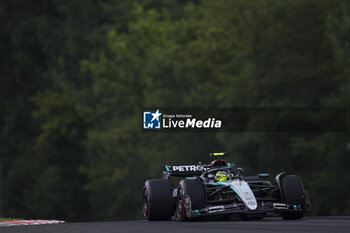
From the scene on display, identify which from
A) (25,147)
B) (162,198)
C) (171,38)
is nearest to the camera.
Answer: (162,198)

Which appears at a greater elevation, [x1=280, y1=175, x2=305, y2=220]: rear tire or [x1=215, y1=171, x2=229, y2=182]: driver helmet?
[x1=215, y1=171, x2=229, y2=182]: driver helmet

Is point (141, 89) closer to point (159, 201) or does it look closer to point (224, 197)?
point (159, 201)

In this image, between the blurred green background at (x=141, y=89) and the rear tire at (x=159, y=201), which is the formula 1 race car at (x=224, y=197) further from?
the blurred green background at (x=141, y=89)

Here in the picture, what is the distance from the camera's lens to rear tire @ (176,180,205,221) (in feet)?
60.2

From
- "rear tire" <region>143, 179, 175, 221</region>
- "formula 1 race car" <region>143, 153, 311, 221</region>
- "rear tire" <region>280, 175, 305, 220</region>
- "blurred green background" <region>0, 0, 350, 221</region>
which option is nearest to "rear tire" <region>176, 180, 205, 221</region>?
"formula 1 race car" <region>143, 153, 311, 221</region>

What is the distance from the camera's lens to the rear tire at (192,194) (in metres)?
18.4

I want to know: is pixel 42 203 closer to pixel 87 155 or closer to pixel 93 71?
pixel 87 155

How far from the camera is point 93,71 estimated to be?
61.5 metres

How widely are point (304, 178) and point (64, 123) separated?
78.4 feet

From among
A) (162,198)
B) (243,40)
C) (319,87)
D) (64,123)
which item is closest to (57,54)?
(64,123)

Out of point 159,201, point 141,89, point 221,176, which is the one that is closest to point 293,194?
point 221,176

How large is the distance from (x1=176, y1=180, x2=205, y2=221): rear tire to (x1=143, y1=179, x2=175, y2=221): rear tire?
112cm

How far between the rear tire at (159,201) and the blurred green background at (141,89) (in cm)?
2521

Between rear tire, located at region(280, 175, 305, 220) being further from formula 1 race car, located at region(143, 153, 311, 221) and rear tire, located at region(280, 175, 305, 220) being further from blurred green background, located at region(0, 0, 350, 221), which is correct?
blurred green background, located at region(0, 0, 350, 221)
